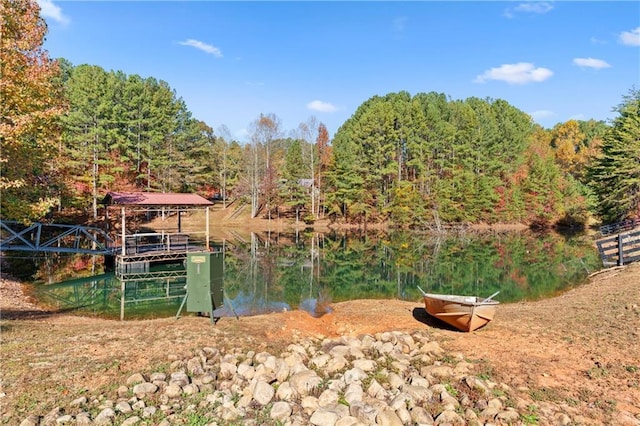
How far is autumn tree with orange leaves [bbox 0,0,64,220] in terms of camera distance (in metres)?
11.1

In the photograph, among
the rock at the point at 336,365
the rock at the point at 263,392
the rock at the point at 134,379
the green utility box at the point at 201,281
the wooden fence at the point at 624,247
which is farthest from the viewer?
the wooden fence at the point at 624,247

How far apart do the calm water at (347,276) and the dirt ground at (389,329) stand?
188 centimetres

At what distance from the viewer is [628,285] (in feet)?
43.9

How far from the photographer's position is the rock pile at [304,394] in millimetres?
5445

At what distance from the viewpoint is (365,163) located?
49.2 metres

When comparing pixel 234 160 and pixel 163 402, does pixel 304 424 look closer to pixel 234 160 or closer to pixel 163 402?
pixel 163 402

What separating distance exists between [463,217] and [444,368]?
43.7 m

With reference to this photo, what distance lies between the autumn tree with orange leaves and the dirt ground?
4.10m

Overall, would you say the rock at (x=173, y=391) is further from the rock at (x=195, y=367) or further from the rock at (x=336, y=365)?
the rock at (x=336, y=365)

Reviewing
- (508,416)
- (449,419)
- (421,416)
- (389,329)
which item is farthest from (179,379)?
(389,329)

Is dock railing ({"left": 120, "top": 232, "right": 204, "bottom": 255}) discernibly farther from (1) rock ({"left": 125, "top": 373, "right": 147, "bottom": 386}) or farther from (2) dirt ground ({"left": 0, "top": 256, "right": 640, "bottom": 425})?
(1) rock ({"left": 125, "top": 373, "right": 147, "bottom": 386})

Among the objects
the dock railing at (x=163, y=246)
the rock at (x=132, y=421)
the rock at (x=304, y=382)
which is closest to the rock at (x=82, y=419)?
the rock at (x=132, y=421)

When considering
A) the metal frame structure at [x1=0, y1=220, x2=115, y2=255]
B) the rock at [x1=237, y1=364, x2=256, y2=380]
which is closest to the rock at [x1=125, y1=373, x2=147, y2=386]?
the rock at [x1=237, y1=364, x2=256, y2=380]

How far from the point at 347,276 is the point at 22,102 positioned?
15.9 m
